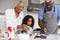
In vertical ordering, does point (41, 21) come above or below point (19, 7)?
below

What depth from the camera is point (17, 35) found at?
3.67 feet

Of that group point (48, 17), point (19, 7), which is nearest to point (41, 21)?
point (48, 17)

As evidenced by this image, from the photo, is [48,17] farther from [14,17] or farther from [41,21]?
[14,17]

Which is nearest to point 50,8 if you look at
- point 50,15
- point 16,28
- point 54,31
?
point 50,15

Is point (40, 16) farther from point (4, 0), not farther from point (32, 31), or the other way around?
point (4, 0)

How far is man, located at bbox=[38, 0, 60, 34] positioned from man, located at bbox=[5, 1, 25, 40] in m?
0.15

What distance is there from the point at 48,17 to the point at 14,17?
0.25m

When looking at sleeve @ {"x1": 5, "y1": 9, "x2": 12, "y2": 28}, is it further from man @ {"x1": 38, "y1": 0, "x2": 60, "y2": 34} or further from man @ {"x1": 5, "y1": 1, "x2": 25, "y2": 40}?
man @ {"x1": 38, "y1": 0, "x2": 60, "y2": 34}

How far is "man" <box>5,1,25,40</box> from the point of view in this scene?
1.12 m

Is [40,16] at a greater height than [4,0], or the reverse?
[4,0]

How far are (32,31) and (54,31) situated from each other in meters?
0.17

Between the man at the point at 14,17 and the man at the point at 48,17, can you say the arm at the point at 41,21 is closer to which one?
the man at the point at 48,17

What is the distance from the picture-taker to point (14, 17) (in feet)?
3.68

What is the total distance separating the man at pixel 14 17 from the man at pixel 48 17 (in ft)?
0.48
